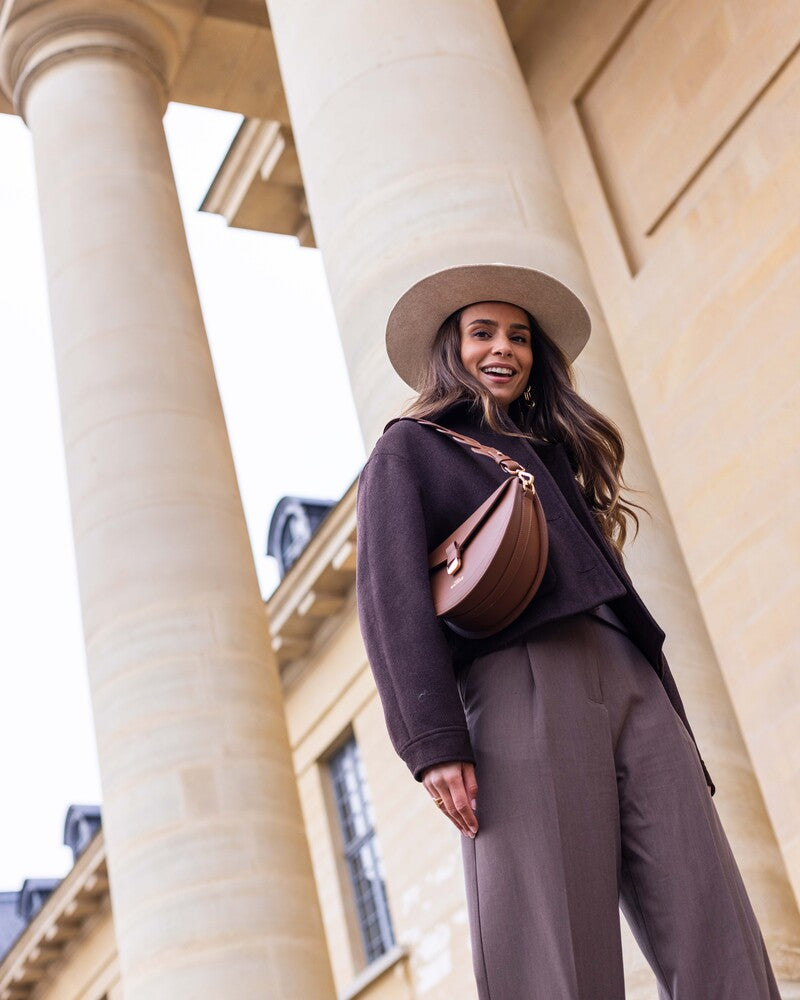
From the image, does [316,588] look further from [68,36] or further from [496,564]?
[496,564]

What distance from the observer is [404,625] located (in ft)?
12.2

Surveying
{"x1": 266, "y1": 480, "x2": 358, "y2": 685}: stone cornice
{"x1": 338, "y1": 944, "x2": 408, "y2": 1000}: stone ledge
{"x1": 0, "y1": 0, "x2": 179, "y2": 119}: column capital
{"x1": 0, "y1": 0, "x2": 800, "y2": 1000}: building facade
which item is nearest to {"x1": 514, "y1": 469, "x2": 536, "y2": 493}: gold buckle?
{"x1": 0, "y1": 0, "x2": 800, "y2": 1000}: building facade

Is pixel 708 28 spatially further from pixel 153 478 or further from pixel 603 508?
pixel 603 508

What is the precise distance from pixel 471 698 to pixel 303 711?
18.4 meters

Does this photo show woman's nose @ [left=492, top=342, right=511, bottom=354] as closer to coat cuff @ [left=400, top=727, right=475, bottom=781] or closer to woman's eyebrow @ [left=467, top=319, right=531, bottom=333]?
woman's eyebrow @ [left=467, top=319, right=531, bottom=333]

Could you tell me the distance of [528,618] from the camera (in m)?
3.74

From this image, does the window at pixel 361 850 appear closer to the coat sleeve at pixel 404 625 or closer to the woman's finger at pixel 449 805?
the coat sleeve at pixel 404 625

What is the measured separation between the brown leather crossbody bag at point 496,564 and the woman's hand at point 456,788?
37 cm

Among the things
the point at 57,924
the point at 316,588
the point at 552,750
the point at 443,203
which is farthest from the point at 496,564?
the point at 57,924

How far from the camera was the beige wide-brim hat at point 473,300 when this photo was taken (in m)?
4.38

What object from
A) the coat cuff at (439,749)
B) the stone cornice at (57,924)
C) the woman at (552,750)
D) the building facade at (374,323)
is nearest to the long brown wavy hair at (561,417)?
the woman at (552,750)

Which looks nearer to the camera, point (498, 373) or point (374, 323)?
point (498, 373)

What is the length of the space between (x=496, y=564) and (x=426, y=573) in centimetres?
24

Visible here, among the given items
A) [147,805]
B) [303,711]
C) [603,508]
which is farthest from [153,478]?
[303,711]
